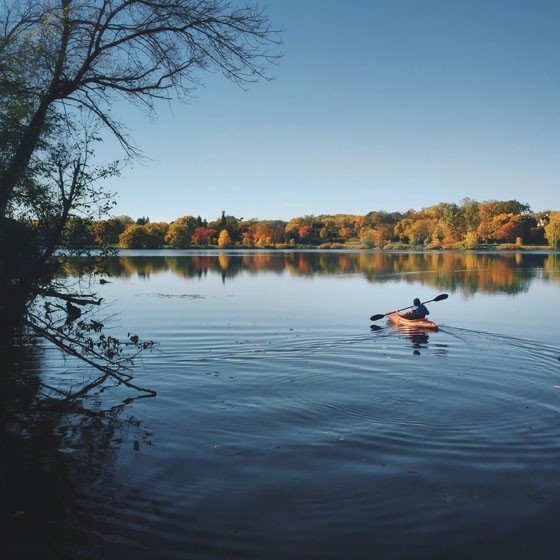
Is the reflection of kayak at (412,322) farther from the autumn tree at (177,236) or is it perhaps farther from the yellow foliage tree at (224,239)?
the yellow foliage tree at (224,239)

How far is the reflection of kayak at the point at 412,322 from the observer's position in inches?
874

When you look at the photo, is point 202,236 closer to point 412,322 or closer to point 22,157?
point 412,322

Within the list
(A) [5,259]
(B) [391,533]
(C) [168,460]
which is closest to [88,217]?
(A) [5,259]

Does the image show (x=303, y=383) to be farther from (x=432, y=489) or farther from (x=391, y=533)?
(x=391, y=533)

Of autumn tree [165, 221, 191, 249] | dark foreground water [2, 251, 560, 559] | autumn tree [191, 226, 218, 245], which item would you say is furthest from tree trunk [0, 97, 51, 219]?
autumn tree [191, 226, 218, 245]

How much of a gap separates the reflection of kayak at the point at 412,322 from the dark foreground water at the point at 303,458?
3.71 metres

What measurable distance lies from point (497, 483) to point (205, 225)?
177 meters

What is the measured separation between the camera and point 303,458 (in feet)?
28.6

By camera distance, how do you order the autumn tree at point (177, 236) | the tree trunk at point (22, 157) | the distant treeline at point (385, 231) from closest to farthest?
the tree trunk at point (22, 157) → the distant treeline at point (385, 231) → the autumn tree at point (177, 236)

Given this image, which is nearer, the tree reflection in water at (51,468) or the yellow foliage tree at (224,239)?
the tree reflection in water at (51,468)

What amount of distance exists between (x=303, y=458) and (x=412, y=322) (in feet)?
48.9

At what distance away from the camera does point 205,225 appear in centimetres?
18100

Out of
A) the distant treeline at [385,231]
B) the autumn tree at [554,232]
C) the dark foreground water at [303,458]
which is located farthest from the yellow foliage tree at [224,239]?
the dark foreground water at [303,458]

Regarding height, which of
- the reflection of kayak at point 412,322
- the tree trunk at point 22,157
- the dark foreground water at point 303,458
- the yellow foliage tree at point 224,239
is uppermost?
the yellow foliage tree at point 224,239
